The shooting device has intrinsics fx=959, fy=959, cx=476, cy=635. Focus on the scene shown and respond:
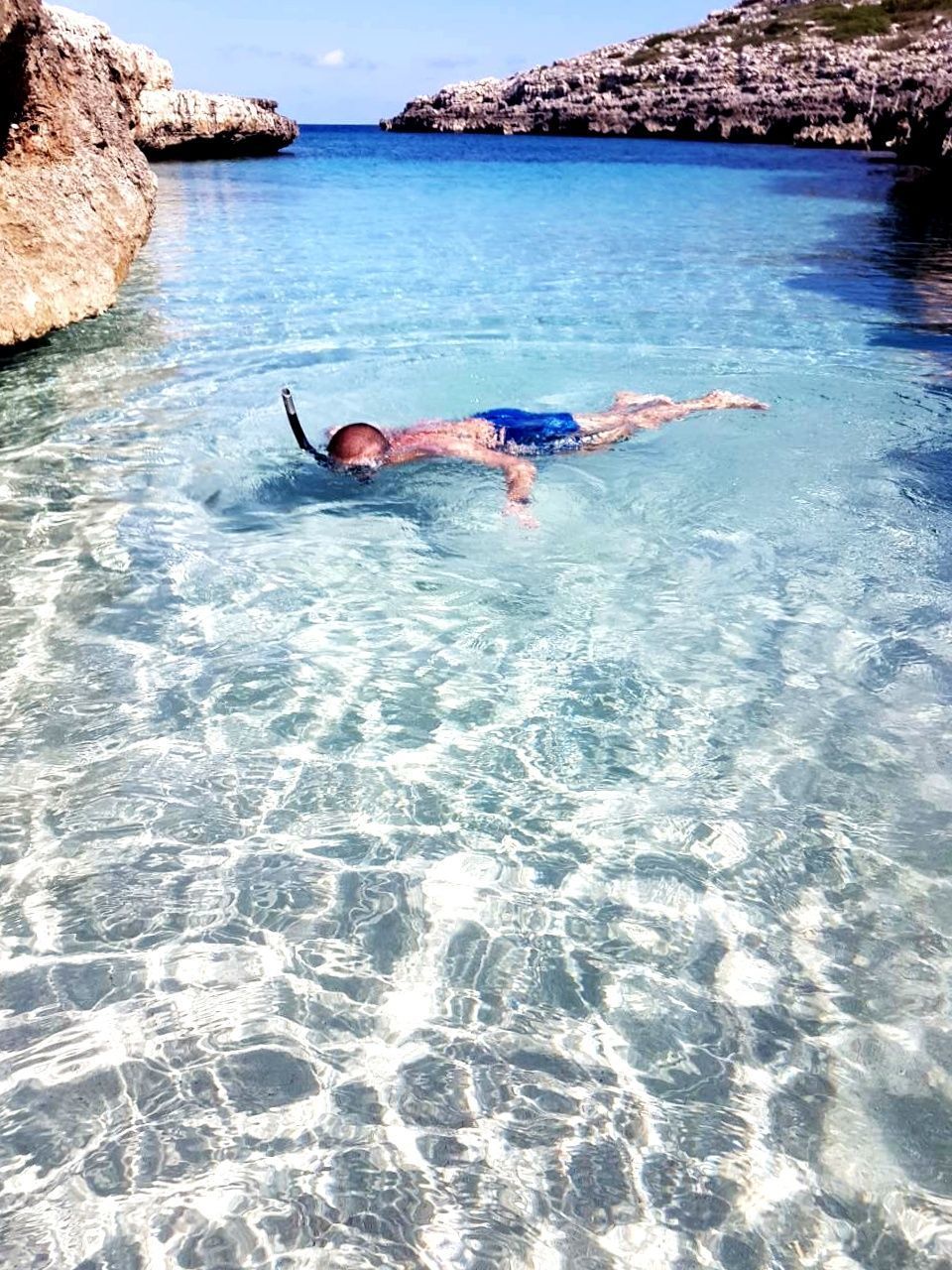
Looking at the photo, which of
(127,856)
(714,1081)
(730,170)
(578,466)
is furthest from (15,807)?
(730,170)

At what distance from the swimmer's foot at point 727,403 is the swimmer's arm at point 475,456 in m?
1.92

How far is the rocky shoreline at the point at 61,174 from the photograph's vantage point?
7934 mm

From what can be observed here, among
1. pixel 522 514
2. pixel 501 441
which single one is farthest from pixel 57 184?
pixel 522 514

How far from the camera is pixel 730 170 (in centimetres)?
3706

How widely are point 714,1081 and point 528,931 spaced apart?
25.5 inches

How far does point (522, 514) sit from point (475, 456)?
779 mm

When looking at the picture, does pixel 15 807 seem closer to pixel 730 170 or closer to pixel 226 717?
pixel 226 717

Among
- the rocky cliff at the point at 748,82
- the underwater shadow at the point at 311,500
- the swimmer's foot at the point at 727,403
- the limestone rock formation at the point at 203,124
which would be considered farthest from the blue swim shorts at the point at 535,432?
the rocky cliff at the point at 748,82

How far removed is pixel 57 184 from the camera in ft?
28.4

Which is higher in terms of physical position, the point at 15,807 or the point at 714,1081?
the point at 15,807

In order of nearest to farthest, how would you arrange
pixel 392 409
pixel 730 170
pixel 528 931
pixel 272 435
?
1. pixel 528 931
2. pixel 272 435
3. pixel 392 409
4. pixel 730 170

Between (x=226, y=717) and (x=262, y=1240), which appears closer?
(x=262, y=1240)

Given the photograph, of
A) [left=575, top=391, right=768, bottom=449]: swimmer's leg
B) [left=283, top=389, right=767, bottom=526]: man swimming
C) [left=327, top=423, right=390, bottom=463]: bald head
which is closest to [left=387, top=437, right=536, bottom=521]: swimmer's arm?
[left=283, top=389, right=767, bottom=526]: man swimming

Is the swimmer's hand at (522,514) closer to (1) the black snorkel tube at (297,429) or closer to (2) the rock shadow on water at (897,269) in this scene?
(1) the black snorkel tube at (297,429)
